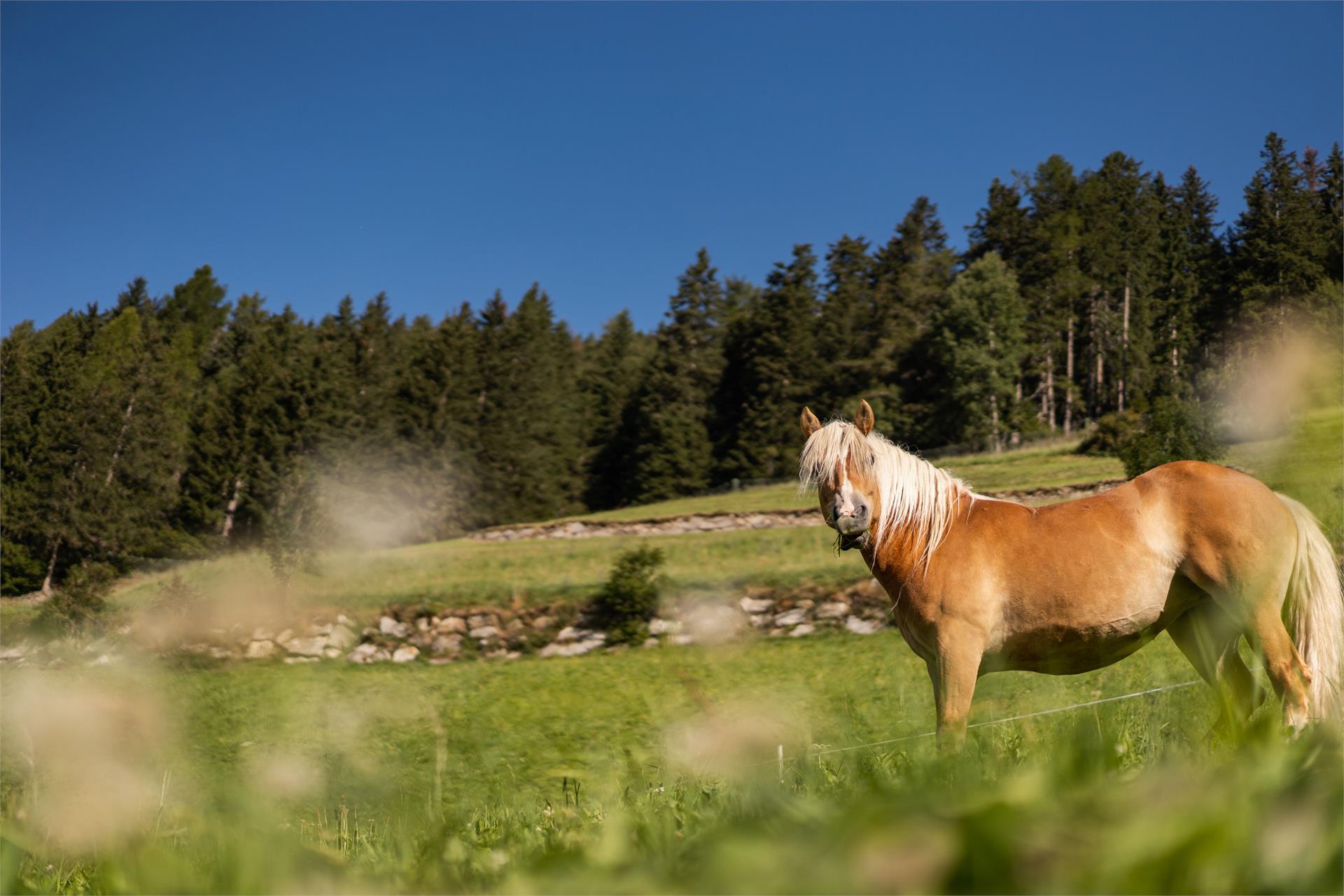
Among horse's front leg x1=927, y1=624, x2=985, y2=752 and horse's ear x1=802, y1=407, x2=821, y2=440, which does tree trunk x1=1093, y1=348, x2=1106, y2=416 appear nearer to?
horse's ear x1=802, y1=407, x2=821, y2=440

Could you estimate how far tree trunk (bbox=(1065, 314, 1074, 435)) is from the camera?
48562 millimetres

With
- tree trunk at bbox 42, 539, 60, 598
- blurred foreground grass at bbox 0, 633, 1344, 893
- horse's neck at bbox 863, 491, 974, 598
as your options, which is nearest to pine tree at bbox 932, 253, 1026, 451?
tree trunk at bbox 42, 539, 60, 598

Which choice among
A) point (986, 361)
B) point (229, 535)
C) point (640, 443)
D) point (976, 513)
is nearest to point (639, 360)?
point (640, 443)

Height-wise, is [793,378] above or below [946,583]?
above

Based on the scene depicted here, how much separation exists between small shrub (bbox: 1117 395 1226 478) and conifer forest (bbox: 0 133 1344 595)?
1043 inches

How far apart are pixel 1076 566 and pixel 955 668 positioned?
2.03 feet

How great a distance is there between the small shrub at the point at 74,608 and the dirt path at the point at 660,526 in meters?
14.3

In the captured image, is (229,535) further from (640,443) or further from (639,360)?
(639,360)

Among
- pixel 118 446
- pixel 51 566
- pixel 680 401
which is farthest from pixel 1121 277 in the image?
pixel 51 566

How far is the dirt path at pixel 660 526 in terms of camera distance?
1214 inches

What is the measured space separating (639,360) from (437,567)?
38537 millimetres

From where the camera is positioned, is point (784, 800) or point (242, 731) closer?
point (784, 800)

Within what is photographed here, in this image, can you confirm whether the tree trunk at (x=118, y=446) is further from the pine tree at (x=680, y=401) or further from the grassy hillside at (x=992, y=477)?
the pine tree at (x=680, y=401)

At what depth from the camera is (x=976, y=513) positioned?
12.2 ft
